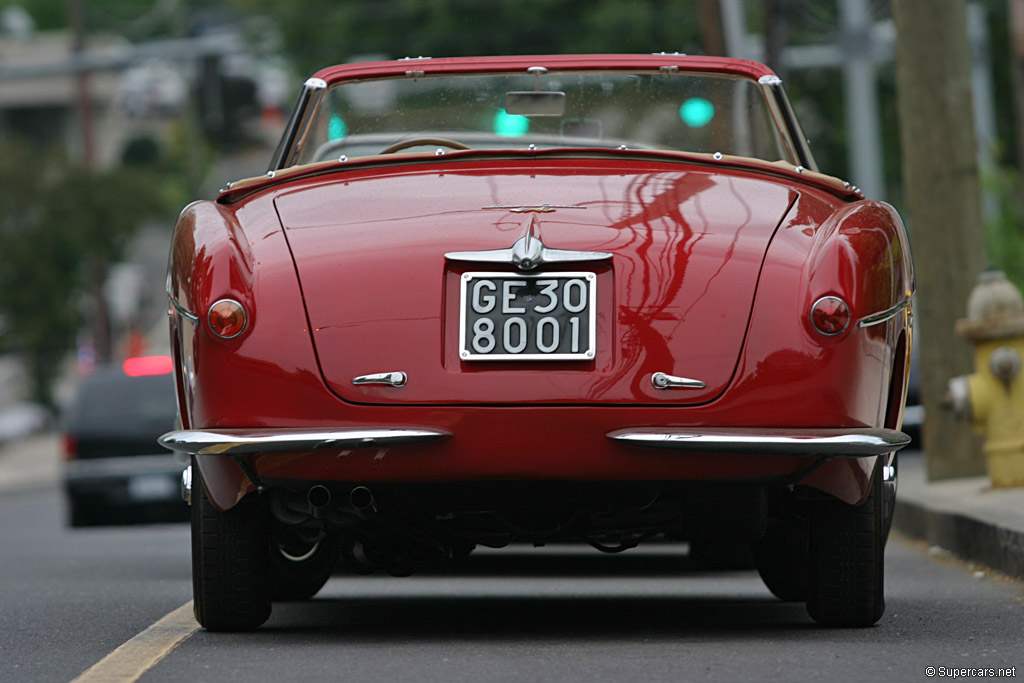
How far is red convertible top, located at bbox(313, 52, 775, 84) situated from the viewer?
6.06m

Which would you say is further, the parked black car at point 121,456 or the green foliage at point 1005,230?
the green foliage at point 1005,230

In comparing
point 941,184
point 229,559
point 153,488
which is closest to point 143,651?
point 229,559

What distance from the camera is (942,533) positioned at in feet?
28.0

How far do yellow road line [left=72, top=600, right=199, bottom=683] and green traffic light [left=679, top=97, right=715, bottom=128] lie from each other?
7.27ft

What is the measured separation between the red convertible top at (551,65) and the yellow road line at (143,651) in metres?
1.81

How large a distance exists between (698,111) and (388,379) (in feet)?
6.29

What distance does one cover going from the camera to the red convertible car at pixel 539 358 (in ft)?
15.0

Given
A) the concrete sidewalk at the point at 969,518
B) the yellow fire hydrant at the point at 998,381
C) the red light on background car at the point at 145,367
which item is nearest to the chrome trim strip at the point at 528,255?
the concrete sidewalk at the point at 969,518

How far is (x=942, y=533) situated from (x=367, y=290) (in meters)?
4.58

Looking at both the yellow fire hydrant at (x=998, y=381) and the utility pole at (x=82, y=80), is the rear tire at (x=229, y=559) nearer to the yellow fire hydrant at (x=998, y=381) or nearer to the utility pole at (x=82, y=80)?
the yellow fire hydrant at (x=998, y=381)

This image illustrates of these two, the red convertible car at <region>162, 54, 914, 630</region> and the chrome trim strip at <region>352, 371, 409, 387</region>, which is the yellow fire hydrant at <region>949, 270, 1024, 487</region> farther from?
the chrome trim strip at <region>352, 371, 409, 387</region>
